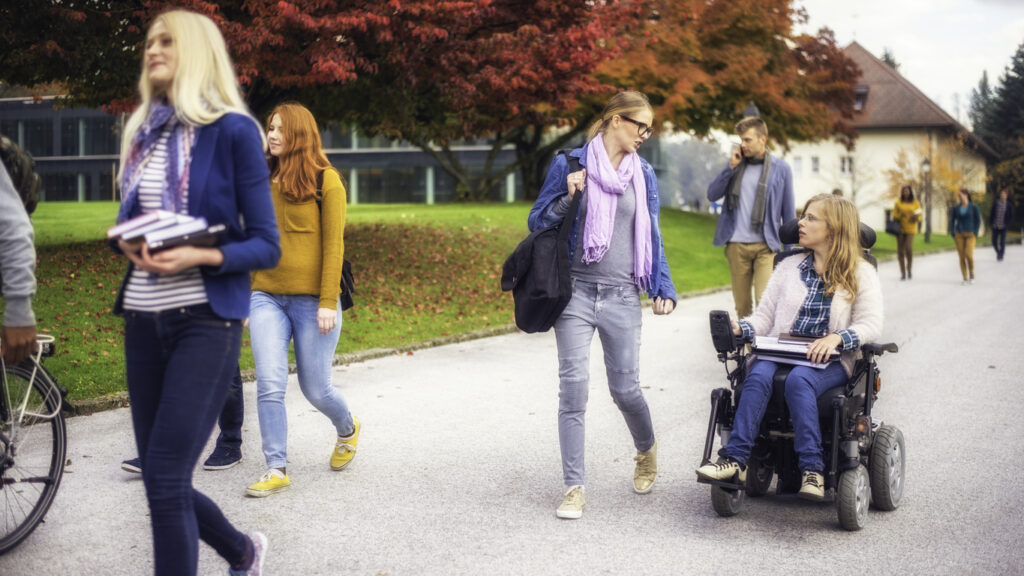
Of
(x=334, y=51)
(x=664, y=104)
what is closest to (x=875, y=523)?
(x=334, y=51)

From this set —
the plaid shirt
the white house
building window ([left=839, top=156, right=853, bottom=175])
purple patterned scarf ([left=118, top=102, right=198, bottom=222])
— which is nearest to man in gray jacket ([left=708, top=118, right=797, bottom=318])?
the plaid shirt

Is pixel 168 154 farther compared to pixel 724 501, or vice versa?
pixel 724 501

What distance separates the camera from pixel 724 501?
4.94 metres

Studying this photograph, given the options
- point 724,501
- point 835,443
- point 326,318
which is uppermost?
point 326,318

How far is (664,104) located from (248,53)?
50.7ft

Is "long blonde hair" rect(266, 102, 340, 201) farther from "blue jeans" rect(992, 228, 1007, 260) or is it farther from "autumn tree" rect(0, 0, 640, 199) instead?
"blue jeans" rect(992, 228, 1007, 260)

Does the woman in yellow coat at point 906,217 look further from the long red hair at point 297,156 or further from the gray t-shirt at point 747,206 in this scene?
the long red hair at point 297,156

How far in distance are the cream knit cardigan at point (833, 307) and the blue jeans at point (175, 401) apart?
3.14 m

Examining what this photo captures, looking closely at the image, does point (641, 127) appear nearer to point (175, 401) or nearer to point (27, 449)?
point (175, 401)

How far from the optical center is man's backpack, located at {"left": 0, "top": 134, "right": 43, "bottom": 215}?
403cm

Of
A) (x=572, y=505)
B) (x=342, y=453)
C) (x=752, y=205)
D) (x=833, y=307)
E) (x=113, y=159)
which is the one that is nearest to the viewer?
(x=572, y=505)

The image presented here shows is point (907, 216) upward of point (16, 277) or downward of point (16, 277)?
upward

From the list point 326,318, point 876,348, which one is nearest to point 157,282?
point 326,318

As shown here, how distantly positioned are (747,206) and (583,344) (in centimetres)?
370
